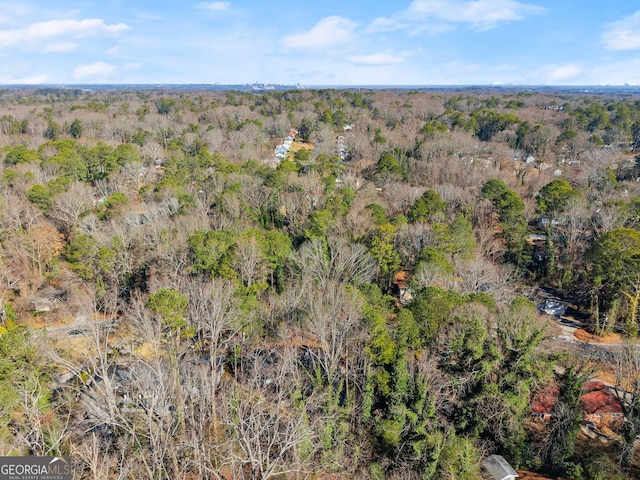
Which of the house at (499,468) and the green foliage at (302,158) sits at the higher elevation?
the green foliage at (302,158)

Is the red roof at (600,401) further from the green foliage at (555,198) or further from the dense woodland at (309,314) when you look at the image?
the green foliage at (555,198)

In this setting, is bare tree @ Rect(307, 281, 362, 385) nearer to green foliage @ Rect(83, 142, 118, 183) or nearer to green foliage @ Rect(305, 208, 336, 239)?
green foliage @ Rect(305, 208, 336, 239)

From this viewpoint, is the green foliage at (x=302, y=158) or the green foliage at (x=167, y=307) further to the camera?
the green foliage at (x=302, y=158)

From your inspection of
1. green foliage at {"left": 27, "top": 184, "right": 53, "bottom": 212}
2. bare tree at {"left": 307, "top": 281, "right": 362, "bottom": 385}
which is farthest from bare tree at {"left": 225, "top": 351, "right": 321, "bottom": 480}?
green foliage at {"left": 27, "top": 184, "right": 53, "bottom": 212}

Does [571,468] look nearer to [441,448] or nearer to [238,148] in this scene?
[441,448]

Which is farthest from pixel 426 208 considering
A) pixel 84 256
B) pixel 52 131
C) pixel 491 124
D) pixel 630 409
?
pixel 52 131

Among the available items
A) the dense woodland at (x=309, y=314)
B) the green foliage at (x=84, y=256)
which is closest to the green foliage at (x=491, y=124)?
the dense woodland at (x=309, y=314)
